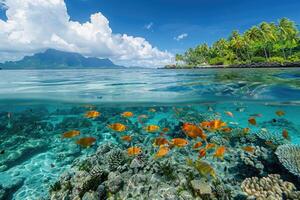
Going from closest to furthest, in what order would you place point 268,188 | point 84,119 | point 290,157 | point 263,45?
point 268,188 → point 290,157 → point 84,119 → point 263,45

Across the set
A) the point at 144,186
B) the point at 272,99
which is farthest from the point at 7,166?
the point at 272,99

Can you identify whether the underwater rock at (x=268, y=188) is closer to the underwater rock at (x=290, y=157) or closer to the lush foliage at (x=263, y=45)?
the underwater rock at (x=290, y=157)

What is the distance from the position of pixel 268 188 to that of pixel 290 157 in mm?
1355

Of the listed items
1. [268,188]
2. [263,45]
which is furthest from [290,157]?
[263,45]

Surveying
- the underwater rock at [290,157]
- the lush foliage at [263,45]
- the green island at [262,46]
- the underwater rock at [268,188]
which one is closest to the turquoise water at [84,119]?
the underwater rock at [290,157]

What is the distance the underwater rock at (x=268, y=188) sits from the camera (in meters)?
5.91

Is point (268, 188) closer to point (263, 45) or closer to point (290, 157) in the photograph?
point (290, 157)

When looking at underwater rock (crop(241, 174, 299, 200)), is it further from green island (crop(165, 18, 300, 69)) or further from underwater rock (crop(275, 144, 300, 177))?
green island (crop(165, 18, 300, 69))

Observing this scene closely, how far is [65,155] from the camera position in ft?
34.8

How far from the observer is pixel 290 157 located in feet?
22.3

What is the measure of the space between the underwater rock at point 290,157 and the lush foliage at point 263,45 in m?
61.4

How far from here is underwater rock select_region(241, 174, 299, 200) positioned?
5.91m

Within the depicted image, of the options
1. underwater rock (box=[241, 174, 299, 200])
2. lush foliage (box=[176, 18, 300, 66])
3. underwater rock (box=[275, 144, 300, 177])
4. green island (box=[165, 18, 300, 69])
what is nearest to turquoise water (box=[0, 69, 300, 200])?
underwater rock (box=[275, 144, 300, 177])

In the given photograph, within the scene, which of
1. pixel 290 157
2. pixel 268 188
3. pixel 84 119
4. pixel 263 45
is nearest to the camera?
pixel 268 188
